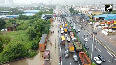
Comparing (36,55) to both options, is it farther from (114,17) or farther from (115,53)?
(114,17)

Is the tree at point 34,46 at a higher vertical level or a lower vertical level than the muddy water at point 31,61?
higher

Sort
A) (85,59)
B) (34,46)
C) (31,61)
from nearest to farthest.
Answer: (85,59) < (31,61) < (34,46)

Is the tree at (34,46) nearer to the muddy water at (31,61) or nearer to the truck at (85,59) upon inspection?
the muddy water at (31,61)

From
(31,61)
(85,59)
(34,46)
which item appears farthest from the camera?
(34,46)

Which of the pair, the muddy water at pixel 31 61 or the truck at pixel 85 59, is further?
the muddy water at pixel 31 61

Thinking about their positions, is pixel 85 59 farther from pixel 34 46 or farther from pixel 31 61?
pixel 34 46

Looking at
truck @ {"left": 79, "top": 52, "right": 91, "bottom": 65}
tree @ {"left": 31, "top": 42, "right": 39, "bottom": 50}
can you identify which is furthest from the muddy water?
truck @ {"left": 79, "top": 52, "right": 91, "bottom": 65}

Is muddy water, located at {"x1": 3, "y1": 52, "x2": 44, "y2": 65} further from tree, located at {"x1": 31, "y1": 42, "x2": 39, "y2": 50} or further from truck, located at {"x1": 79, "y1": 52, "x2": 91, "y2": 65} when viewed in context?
truck, located at {"x1": 79, "y1": 52, "x2": 91, "y2": 65}

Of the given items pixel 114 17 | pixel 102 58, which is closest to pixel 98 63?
pixel 102 58

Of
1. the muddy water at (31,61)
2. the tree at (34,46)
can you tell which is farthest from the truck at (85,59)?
the tree at (34,46)

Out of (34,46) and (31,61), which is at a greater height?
(34,46)

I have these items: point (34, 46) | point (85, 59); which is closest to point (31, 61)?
point (34, 46)
